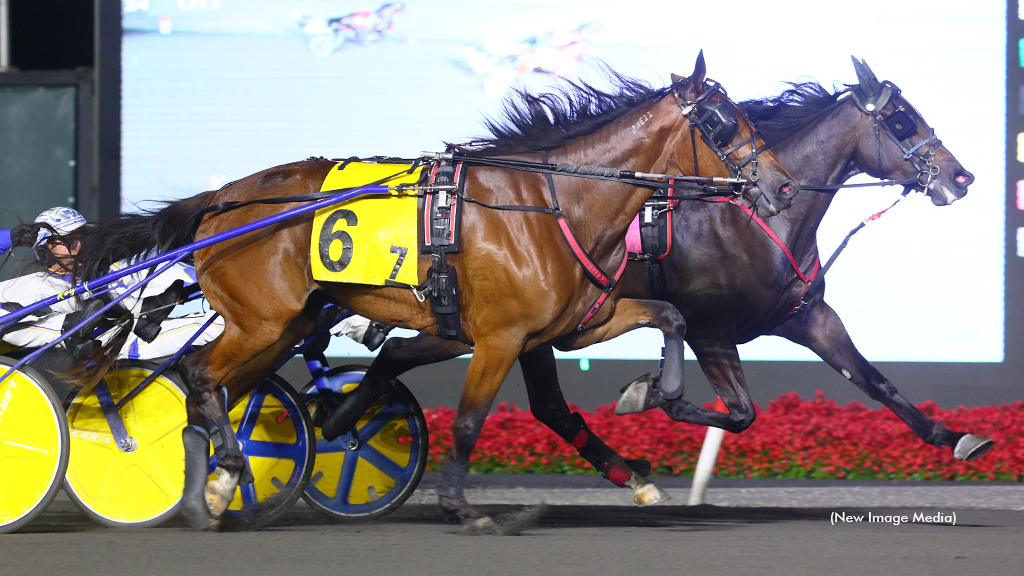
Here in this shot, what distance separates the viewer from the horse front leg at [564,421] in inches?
203

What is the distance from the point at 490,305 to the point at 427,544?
3.43 ft

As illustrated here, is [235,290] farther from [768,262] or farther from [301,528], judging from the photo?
[768,262]

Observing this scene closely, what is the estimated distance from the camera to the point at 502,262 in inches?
177

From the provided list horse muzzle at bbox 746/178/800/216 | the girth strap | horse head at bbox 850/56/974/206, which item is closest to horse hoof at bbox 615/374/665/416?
the girth strap

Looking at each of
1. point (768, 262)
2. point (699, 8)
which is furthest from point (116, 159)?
point (768, 262)

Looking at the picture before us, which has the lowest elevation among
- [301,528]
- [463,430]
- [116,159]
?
[301,528]

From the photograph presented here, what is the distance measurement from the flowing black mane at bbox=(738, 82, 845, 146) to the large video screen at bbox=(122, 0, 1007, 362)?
1908 millimetres

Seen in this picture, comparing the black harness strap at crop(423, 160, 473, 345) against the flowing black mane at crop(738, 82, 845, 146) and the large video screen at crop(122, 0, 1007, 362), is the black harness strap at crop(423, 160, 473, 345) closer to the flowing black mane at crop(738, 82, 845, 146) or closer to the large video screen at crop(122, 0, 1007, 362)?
the flowing black mane at crop(738, 82, 845, 146)

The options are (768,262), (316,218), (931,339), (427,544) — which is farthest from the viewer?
(931,339)

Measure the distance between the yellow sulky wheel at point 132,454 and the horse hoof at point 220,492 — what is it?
33cm

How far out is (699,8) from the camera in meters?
7.85

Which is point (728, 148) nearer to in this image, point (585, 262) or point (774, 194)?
point (774, 194)

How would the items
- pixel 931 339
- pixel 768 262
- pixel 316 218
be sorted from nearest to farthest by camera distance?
1. pixel 316 218
2. pixel 768 262
3. pixel 931 339

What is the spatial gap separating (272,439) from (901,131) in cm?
362
